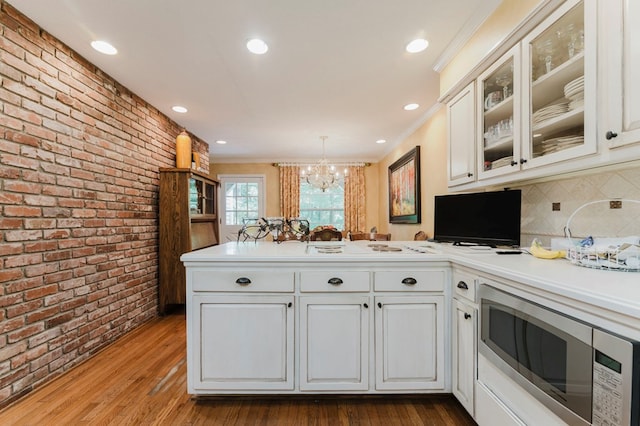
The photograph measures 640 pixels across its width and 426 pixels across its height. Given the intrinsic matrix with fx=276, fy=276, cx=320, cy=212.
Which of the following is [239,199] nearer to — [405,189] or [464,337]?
[405,189]

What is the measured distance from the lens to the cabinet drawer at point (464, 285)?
1457mm

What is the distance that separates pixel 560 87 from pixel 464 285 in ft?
3.63

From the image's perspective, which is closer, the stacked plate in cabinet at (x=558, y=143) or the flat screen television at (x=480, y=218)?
the stacked plate in cabinet at (x=558, y=143)

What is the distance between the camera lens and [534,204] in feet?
6.14

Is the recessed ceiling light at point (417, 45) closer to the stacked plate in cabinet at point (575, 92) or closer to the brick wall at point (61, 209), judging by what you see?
the stacked plate in cabinet at point (575, 92)

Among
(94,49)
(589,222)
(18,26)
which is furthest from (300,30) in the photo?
(589,222)

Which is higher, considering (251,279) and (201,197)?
(201,197)

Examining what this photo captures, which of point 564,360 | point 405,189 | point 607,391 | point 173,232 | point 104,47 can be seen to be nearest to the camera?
point 607,391

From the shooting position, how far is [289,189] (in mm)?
6277

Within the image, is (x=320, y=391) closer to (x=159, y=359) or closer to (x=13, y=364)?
(x=159, y=359)

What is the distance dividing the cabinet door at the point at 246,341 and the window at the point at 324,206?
4846mm

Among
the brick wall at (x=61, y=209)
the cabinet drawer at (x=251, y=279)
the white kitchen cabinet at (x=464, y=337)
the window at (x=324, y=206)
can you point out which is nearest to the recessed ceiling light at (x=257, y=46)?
the brick wall at (x=61, y=209)

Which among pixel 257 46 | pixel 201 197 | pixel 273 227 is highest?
pixel 257 46

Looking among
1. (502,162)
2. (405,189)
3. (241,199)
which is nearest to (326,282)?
(502,162)
